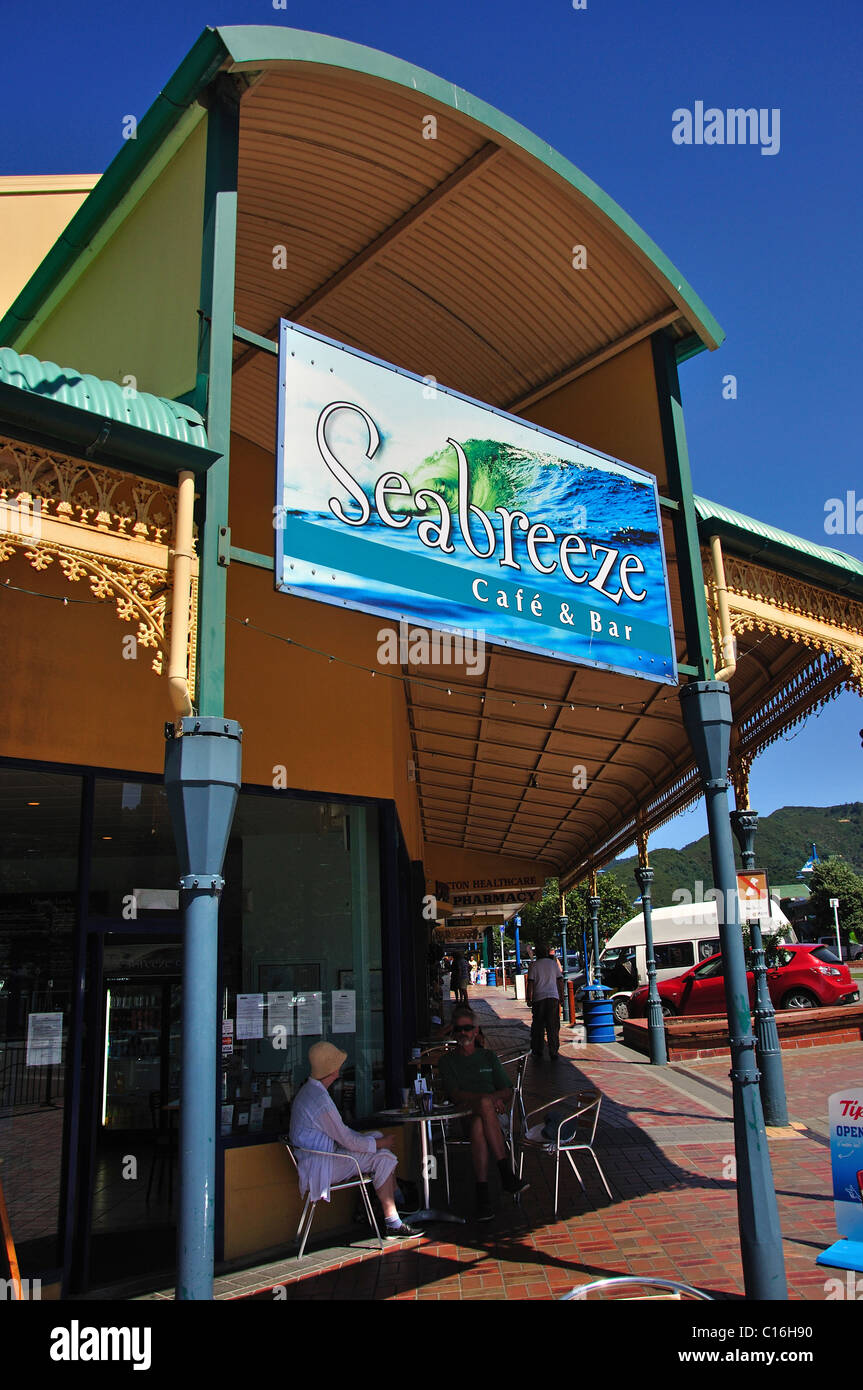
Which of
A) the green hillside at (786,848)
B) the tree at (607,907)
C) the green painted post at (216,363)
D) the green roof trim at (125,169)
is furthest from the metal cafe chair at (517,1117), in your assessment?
the green hillside at (786,848)

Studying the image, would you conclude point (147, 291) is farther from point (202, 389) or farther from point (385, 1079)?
point (385, 1079)

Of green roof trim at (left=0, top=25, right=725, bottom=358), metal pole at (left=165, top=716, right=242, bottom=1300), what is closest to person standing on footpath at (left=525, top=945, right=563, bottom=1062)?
green roof trim at (left=0, top=25, right=725, bottom=358)

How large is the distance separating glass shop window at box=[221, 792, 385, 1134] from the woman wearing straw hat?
653 millimetres

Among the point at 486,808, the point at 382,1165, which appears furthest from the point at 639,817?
the point at 382,1165

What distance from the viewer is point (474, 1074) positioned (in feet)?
22.6

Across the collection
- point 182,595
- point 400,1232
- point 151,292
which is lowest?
point 400,1232

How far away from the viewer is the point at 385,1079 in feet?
24.5

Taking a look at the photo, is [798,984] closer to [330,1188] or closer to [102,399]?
[330,1188]

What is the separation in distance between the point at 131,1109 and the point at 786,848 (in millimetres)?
150522

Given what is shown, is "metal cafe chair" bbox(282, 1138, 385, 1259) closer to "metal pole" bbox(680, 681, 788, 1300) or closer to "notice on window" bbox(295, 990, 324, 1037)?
"notice on window" bbox(295, 990, 324, 1037)

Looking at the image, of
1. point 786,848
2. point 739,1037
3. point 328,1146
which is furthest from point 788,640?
point 786,848

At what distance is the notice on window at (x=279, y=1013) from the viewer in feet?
22.6

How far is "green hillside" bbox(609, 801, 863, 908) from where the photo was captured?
133125mm
